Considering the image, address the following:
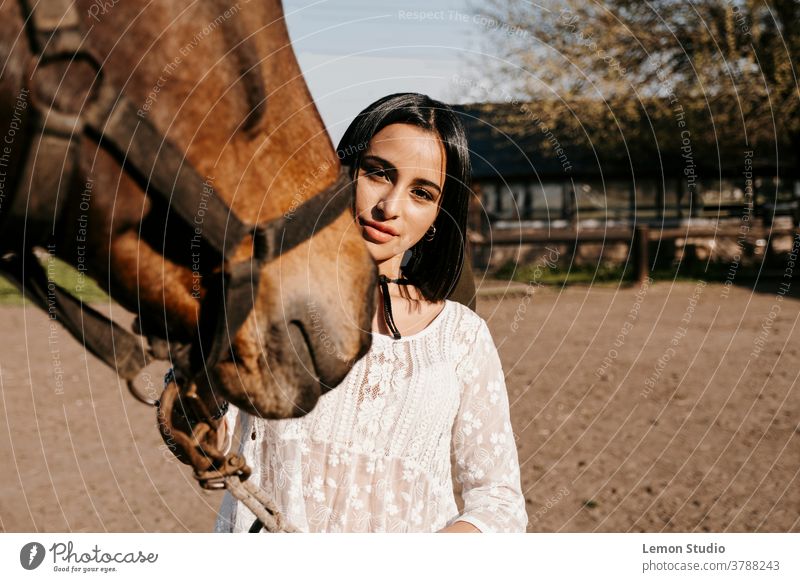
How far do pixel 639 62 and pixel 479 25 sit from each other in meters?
7.72

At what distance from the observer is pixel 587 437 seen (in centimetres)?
450

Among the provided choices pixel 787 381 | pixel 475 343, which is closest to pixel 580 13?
pixel 787 381

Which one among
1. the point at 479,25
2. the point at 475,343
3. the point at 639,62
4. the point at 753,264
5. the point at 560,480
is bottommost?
the point at 560,480

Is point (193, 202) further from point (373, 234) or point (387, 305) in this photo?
point (387, 305)

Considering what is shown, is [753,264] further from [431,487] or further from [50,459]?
[431,487]

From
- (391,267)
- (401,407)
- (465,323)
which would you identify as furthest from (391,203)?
(401,407)

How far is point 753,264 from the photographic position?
467 inches

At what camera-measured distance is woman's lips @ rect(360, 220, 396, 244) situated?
4.70ft

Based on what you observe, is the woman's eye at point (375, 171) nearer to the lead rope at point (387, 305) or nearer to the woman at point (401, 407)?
the woman at point (401, 407)

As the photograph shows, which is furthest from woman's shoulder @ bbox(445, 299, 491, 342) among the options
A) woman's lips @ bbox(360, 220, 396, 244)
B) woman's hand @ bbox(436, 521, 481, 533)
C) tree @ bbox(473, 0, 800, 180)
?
tree @ bbox(473, 0, 800, 180)

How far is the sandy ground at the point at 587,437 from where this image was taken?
3.46m

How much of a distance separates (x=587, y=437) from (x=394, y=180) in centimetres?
344

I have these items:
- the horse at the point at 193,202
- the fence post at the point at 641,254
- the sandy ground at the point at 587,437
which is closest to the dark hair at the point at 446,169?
the horse at the point at 193,202

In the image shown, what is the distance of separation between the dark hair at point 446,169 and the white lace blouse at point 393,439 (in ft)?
0.40
